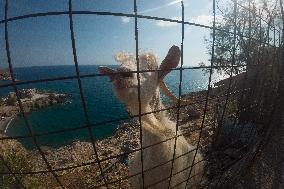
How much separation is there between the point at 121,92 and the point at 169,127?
96 centimetres

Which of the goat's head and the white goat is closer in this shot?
the goat's head

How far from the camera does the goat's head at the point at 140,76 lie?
8.25ft

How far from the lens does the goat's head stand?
252 cm

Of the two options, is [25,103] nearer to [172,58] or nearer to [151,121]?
[151,121]

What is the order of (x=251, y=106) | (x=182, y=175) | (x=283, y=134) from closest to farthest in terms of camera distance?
(x=182, y=175) → (x=283, y=134) → (x=251, y=106)

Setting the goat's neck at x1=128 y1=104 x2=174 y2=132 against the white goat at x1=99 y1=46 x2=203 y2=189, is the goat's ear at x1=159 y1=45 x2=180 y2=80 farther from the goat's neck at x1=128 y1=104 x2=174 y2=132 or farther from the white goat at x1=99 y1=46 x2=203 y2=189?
the goat's neck at x1=128 y1=104 x2=174 y2=132

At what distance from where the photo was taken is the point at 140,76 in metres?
2.99

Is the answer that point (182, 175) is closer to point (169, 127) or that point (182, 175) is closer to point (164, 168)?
point (164, 168)

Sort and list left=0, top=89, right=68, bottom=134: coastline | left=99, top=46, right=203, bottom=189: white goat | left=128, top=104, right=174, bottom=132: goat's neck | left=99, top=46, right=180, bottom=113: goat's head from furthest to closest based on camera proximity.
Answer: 1. left=0, top=89, right=68, bottom=134: coastline
2. left=128, top=104, right=174, bottom=132: goat's neck
3. left=99, top=46, right=203, bottom=189: white goat
4. left=99, top=46, right=180, bottom=113: goat's head

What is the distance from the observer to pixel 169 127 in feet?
11.0

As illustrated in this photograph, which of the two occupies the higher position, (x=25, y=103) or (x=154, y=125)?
(x=154, y=125)

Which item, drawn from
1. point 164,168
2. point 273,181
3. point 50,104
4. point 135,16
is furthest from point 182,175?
point 50,104

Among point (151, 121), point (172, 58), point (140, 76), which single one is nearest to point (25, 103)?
point (151, 121)

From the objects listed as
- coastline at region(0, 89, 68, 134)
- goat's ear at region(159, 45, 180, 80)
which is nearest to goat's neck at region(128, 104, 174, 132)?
goat's ear at region(159, 45, 180, 80)
